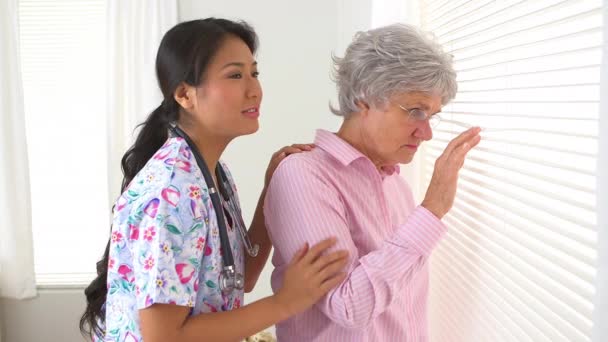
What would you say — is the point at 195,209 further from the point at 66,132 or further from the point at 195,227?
the point at 66,132

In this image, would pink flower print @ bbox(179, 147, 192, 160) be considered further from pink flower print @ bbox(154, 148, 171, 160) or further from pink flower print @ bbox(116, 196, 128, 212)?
pink flower print @ bbox(116, 196, 128, 212)

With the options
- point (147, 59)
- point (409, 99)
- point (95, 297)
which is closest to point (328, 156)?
point (409, 99)

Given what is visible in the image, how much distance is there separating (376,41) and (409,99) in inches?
5.6

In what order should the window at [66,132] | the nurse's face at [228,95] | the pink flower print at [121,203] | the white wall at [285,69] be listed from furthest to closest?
the window at [66,132] → the white wall at [285,69] → the nurse's face at [228,95] → the pink flower print at [121,203]

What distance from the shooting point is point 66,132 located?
3607 mm

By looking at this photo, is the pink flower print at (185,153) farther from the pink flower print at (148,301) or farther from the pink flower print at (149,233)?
the pink flower print at (148,301)

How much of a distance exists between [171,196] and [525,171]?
28.8 inches

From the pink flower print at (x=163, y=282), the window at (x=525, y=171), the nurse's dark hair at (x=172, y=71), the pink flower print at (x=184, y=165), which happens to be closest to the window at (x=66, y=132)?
the nurse's dark hair at (x=172, y=71)

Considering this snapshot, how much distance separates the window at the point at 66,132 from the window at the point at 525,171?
245 cm

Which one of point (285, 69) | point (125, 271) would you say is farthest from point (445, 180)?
point (285, 69)

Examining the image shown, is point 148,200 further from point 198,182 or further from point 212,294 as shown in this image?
point 212,294

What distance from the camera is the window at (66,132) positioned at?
353 cm

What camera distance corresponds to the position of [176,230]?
3.71 feet

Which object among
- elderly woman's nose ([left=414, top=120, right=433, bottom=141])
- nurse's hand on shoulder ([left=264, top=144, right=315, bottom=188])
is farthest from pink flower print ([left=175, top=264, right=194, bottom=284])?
elderly woman's nose ([left=414, top=120, right=433, bottom=141])
